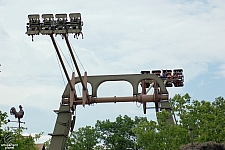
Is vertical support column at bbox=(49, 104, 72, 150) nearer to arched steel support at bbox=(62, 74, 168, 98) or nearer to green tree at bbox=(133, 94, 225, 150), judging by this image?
arched steel support at bbox=(62, 74, 168, 98)

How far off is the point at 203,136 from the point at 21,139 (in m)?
10.3

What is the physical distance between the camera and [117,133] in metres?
59.1

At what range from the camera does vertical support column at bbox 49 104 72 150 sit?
92.2ft

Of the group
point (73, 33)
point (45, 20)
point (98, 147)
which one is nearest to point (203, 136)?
point (73, 33)

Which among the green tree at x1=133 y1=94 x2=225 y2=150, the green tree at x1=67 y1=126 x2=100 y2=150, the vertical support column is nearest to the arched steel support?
the vertical support column

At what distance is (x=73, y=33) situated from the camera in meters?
19.6

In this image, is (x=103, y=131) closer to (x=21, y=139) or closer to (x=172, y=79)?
(x=172, y=79)

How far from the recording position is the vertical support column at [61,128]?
2811cm

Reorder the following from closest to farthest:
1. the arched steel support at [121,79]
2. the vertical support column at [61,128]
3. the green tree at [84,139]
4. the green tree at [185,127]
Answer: the green tree at [185,127] < the vertical support column at [61,128] < the arched steel support at [121,79] < the green tree at [84,139]

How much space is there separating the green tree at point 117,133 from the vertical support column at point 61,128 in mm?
29052

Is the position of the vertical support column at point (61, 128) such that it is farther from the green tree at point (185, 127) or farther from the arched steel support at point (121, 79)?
the green tree at point (185, 127)

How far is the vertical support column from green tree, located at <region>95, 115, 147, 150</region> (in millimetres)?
29052

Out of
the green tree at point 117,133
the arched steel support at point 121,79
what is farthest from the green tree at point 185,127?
the green tree at point 117,133

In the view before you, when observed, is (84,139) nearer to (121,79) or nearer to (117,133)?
(117,133)
